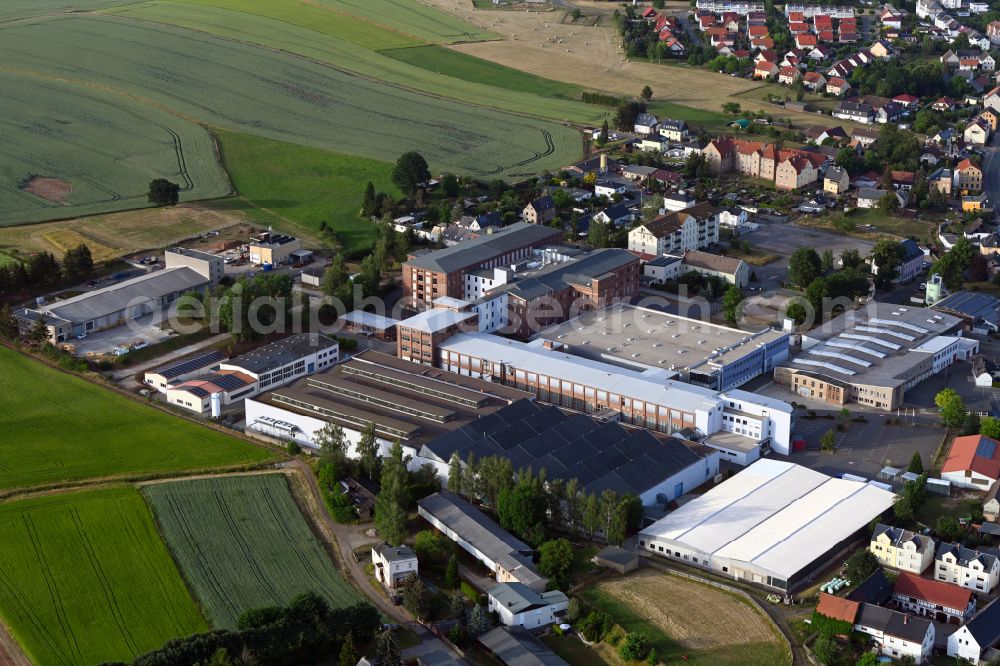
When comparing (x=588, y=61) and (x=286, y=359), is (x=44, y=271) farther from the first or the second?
(x=588, y=61)

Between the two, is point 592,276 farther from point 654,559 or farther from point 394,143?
point 394,143

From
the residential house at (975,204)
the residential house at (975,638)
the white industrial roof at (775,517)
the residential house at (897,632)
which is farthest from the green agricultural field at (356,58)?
the residential house at (975,638)

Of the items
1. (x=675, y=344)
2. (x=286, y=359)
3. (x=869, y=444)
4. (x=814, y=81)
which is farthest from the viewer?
(x=814, y=81)

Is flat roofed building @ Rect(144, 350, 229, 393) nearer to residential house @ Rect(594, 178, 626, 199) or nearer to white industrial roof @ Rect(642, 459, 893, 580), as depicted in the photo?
white industrial roof @ Rect(642, 459, 893, 580)

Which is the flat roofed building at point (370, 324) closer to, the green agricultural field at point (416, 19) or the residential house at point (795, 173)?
the residential house at point (795, 173)

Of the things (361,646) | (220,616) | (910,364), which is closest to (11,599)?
(220,616)

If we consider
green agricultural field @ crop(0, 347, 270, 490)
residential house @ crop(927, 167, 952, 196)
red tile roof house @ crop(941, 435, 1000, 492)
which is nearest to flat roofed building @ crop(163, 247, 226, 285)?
green agricultural field @ crop(0, 347, 270, 490)

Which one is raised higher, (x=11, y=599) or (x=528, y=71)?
(x=528, y=71)

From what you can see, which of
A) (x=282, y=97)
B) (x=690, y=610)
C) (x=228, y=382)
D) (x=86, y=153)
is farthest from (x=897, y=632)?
(x=282, y=97)
